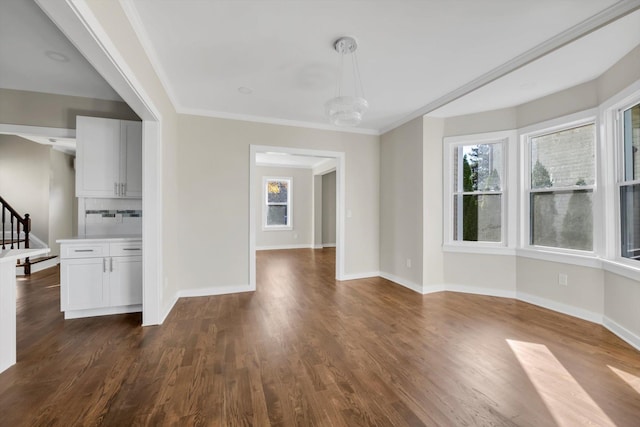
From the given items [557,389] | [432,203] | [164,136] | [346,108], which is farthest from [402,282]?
[164,136]

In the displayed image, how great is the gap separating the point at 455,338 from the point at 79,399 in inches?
119

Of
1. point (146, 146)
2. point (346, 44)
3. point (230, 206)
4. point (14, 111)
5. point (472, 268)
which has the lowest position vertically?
point (472, 268)

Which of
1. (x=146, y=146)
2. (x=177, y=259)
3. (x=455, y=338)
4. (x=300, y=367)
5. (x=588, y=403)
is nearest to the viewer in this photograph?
(x=588, y=403)

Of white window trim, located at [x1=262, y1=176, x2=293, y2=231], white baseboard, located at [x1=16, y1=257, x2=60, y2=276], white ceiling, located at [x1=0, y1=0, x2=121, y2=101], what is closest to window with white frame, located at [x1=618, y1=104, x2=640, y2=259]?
white ceiling, located at [x1=0, y1=0, x2=121, y2=101]

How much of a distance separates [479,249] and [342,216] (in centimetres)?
218

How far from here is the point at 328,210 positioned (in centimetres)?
932

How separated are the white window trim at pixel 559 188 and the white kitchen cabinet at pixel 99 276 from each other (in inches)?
195

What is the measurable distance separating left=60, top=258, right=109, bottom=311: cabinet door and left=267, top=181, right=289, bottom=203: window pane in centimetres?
569

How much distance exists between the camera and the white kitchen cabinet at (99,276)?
299 centimetres

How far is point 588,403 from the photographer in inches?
68.0

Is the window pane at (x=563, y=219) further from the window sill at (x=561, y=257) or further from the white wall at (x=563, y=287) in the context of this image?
the white wall at (x=563, y=287)

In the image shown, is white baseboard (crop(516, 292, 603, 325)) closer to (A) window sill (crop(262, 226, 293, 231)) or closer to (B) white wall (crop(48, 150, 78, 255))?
(A) window sill (crop(262, 226, 293, 231))

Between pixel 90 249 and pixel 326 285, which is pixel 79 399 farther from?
pixel 326 285

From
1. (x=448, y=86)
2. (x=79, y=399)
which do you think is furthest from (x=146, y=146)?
(x=448, y=86)
